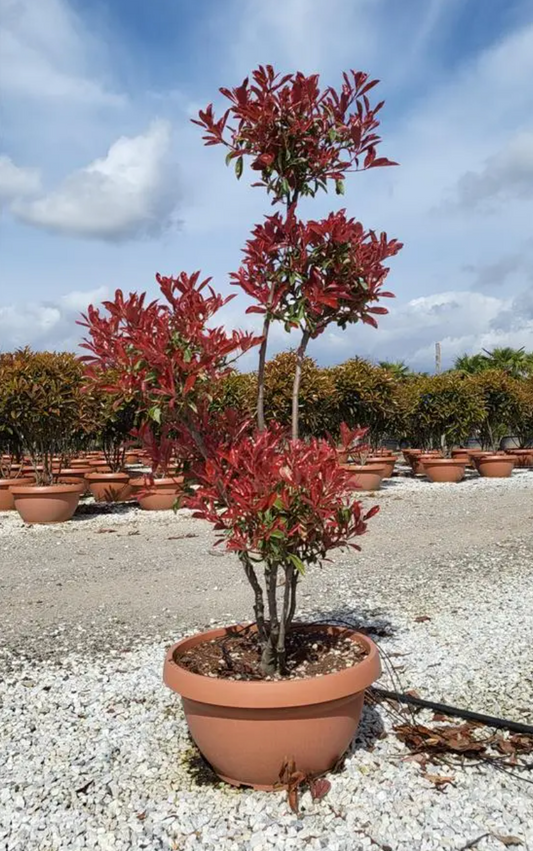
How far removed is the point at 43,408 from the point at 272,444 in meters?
6.63

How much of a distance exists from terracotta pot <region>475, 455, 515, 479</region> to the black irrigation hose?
11043 millimetres

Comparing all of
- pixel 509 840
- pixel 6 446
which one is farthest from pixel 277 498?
pixel 6 446

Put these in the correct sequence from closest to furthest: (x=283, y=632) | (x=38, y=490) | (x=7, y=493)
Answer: (x=283, y=632)
(x=38, y=490)
(x=7, y=493)

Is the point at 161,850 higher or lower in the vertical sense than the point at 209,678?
lower

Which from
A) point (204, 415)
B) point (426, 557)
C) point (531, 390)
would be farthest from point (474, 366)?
point (204, 415)

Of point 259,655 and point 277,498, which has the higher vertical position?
point 277,498

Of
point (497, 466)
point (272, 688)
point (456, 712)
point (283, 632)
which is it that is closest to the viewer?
point (272, 688)

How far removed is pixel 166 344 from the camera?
7.95ft

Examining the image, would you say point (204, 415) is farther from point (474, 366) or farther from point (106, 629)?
point (474, 366)

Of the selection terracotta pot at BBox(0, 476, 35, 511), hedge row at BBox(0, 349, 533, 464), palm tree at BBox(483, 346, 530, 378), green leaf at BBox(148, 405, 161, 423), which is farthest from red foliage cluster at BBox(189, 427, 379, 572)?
palm tree at BBox(483, 346, 530, 378)

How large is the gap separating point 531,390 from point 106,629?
1442 centimetres

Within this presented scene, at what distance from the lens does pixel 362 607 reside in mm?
4480

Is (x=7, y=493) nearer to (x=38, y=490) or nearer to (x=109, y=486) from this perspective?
(x=109, y=486)

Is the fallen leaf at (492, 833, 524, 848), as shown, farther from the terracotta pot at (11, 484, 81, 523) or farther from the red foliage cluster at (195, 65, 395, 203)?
the terracotta pot at (11, 484, 81, 523)
